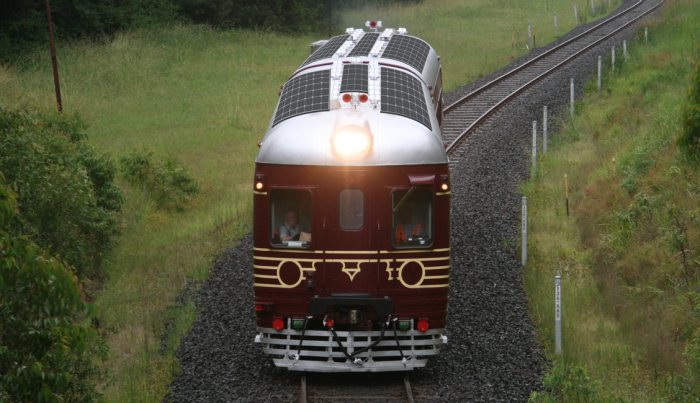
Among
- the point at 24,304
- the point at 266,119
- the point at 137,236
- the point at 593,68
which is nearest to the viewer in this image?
the point at 24,304

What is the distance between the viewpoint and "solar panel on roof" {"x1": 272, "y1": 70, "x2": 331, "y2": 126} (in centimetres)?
1191

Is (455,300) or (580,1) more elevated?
(580,1)

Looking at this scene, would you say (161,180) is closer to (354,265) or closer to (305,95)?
(305,95)

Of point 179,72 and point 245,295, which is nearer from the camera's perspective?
point 245,295

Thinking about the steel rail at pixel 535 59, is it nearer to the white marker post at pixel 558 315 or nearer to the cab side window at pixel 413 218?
the white marker post at pixel 558 315

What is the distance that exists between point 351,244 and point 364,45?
4.79 metres

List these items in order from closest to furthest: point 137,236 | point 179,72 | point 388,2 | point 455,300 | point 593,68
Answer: point 455,300 < point 137,236 < point 593,68 < point 179,72 < point 388,2

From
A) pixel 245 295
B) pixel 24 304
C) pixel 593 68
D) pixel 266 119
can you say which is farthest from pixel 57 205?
pixel 593 68

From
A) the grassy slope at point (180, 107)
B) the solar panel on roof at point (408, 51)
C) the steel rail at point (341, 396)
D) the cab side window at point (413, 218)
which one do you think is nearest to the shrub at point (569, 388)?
the steel rail at point (341, 396)

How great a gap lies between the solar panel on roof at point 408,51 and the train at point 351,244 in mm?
3146

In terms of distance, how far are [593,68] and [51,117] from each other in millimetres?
18685

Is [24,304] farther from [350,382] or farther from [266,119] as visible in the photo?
[266,119]

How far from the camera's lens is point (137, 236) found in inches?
734

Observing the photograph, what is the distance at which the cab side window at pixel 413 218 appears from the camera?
35.8 ft
